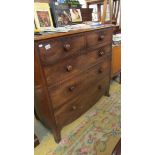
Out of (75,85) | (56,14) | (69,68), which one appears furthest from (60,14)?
(75,85)

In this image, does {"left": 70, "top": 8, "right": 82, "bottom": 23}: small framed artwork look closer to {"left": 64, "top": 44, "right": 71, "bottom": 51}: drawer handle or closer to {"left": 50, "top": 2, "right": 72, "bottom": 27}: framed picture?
{"left": 50, "top": 2, "right": 72, "bottom": 27}: framed picture

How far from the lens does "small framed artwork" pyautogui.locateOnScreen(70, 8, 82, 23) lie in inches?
64.3

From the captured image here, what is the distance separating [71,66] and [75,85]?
0.21m

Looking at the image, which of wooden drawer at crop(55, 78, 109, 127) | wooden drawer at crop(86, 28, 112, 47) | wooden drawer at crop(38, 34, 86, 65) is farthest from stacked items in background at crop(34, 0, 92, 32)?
wooden drawer at crop(55, 78, 109, 127)

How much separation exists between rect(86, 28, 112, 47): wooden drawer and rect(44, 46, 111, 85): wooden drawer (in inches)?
3.2

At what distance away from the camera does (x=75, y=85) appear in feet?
4.69

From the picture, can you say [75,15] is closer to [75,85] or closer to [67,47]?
[67,47]

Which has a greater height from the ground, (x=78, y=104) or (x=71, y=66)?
(x=71, y=66)

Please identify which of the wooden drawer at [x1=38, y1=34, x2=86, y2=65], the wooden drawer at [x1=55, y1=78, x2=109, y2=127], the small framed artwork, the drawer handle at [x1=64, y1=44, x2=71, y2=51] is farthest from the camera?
the small framed artwork

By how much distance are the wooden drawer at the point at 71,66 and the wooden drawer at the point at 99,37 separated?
0.08m

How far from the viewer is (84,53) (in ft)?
4.73

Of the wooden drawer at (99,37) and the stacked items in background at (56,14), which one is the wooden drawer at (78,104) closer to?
the wooden drawer at (99,37)
